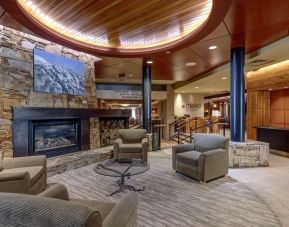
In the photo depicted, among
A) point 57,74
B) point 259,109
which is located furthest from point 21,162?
point 259,109

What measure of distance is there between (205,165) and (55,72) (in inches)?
155

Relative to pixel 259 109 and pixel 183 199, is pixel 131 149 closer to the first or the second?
pixel 183 199

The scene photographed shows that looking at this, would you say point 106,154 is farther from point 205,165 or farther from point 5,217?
point 5,217

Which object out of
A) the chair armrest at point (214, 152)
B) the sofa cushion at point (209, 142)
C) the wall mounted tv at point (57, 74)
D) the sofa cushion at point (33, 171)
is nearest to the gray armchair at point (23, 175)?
the sofa cushion at point (33, 171)

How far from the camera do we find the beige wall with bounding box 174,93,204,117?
1300 centimetres

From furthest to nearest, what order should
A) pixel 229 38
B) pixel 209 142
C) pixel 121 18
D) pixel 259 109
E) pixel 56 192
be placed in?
pixel 259 109, pixel 209 142, pixel 229 38, pixel 121 18, pixel 56 192

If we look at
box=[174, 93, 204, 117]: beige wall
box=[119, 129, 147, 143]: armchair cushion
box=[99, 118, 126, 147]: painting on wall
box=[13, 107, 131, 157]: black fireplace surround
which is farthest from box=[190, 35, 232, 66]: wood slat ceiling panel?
box=[174, 93, 204, 117]: beige wall

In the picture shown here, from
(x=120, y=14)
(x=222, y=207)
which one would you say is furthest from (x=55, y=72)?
(x=222, y=207)

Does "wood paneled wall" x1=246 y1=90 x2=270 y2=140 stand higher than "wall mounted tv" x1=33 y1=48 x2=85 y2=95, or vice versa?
"wall mounted tv" x1=33 y1=48 x2=85 y2=95

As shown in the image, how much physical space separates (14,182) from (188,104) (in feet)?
38.5

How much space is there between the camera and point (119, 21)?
3.73 meters

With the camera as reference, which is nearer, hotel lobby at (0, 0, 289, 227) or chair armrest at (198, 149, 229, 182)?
hotel lobby at (0, 0, 289, 227)

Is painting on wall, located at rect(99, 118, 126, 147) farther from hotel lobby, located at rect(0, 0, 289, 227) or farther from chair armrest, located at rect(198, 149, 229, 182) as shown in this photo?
chair armrest, located at rect(198, 149, 229, 182)

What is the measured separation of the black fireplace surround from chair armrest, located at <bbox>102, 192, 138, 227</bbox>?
3485 millimetres
